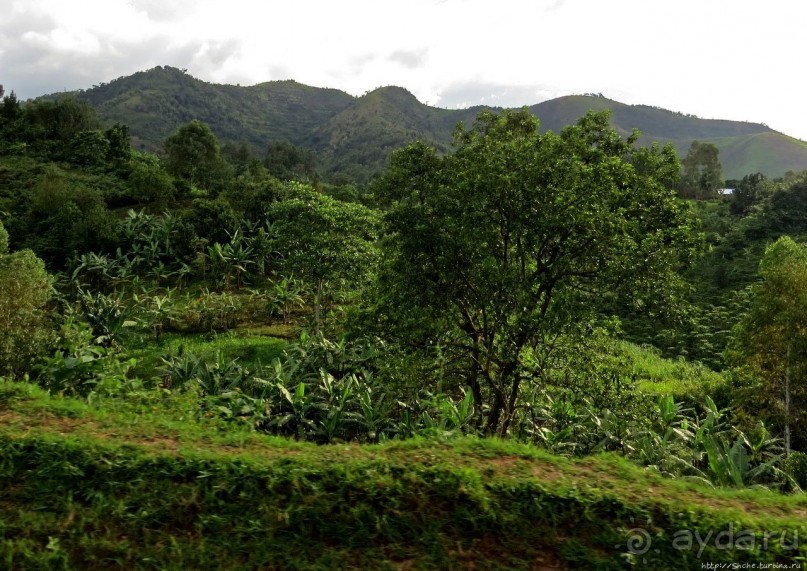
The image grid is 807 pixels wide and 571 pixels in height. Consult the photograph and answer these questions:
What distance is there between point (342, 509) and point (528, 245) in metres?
5.52

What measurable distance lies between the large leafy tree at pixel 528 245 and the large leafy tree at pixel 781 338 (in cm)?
509

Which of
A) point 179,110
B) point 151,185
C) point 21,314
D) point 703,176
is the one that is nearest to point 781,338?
point 21,314

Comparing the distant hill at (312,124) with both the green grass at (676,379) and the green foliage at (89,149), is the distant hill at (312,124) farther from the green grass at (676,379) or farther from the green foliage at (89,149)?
the green grass at (676,379)

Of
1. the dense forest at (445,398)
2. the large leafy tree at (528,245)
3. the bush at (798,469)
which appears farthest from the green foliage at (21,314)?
the bush at (798,469)

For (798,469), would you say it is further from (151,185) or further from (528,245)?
(151,185)

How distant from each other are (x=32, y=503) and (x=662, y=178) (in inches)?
384

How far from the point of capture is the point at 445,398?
9.49 m

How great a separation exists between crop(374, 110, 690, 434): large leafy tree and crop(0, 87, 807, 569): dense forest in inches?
1.7

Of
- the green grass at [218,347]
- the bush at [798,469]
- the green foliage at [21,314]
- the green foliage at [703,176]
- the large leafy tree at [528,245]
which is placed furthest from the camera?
the green foliage at [703,176]

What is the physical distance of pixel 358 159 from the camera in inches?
4380

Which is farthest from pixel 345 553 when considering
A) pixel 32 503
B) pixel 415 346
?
pixel 415 346

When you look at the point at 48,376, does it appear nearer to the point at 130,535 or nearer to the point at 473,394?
the point at 130,535

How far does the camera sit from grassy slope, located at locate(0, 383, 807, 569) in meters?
3.87

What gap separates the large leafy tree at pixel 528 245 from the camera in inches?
304
